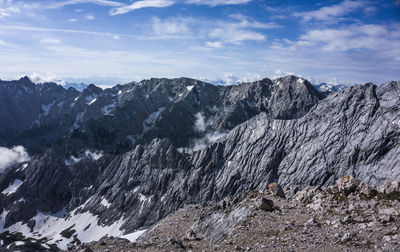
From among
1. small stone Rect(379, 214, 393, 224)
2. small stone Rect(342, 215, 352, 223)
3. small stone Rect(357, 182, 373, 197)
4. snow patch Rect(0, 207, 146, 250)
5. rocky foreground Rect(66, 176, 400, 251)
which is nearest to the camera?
rocky foreground Rect(66, 176, 400, 251)

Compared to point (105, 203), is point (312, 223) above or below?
above

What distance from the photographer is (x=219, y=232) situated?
3766 cm

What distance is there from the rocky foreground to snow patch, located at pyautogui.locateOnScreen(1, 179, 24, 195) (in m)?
170

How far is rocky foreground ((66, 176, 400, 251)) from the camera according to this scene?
26.0 m

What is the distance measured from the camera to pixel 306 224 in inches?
1235

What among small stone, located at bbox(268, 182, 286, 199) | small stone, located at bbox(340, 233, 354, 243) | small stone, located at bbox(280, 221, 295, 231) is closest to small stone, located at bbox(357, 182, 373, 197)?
small stone, located at bbox(280, 221, 295, 231)

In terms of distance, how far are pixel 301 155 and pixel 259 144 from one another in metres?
20.6

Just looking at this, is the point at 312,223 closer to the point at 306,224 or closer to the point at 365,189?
the point at 306,224

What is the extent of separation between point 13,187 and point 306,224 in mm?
198707

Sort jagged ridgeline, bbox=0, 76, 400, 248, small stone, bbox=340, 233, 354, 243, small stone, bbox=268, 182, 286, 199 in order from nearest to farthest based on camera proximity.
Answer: small stone, bbox=340, 233, 354, 243
small stone, bbox=268, 182, 286, 199
jagged ridgeline, bbox=0, 76, 400, 248

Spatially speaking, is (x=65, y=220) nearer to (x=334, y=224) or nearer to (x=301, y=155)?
(x=301, y=155)

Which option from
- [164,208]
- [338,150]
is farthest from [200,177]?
[338,150]

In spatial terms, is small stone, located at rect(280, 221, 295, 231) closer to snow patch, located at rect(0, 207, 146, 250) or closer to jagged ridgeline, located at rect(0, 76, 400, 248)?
jagged ridgeline, located at rect(0, 76, 400, 248)

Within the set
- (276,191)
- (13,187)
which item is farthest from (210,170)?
(13,187)
